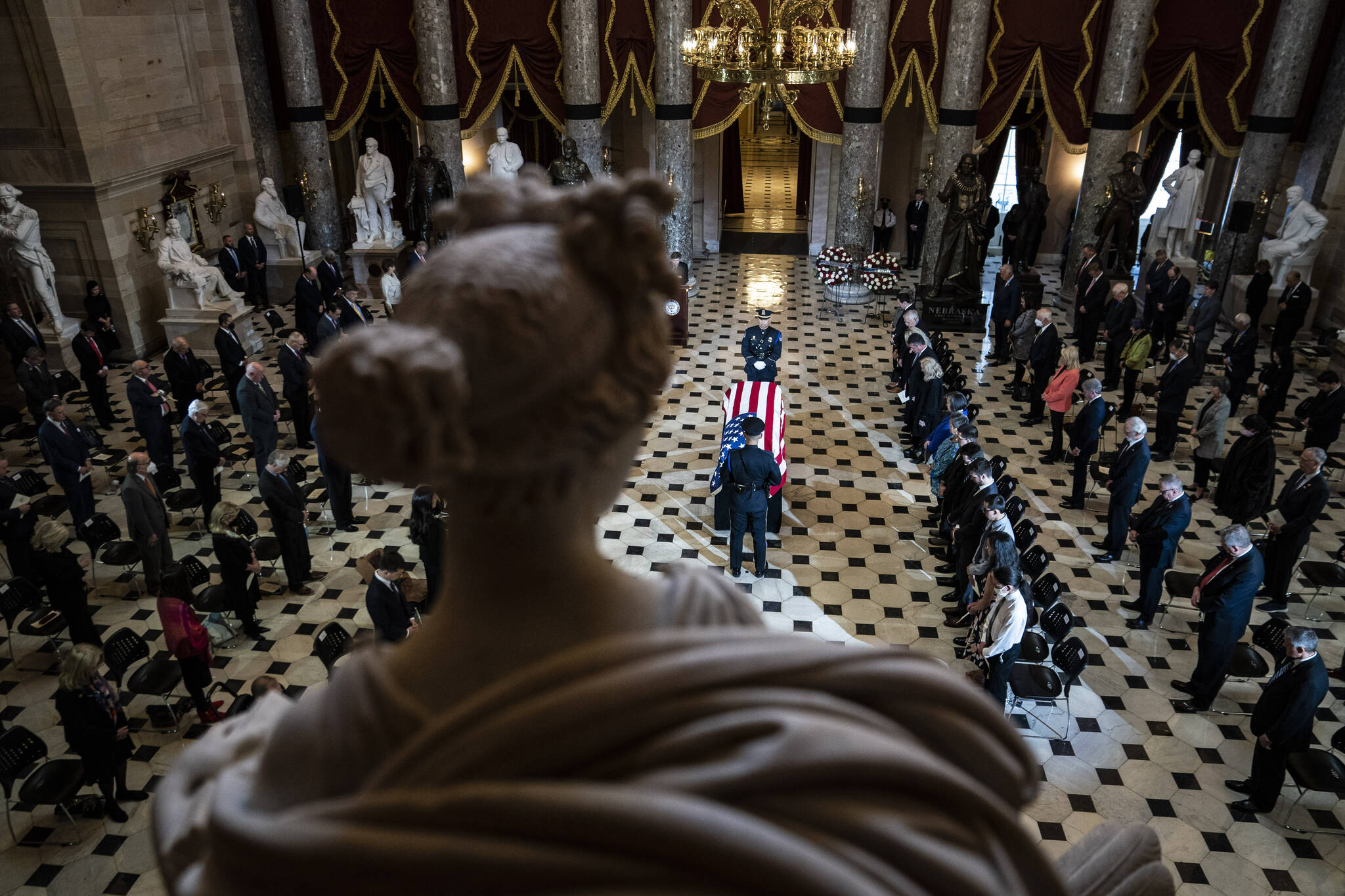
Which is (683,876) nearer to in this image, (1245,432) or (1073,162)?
(1245,432)

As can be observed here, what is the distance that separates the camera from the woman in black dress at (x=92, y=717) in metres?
5.73

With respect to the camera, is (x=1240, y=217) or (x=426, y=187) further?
(x=426, y=187)

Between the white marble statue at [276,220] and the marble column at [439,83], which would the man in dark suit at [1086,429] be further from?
the white marble statue at [276,220]

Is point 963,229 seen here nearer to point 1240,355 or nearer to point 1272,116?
point 1240,355

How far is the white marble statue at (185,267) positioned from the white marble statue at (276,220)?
2418mm

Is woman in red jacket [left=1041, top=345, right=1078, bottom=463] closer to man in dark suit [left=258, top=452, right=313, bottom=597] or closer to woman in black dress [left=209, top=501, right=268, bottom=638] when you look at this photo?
man in dark suit [left=258, top=452, right=313, bottom=597]

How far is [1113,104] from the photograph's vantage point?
15586 millimetres

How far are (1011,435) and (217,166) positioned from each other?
14.4 meters

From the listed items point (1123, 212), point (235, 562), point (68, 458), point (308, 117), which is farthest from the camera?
point (308, 117)

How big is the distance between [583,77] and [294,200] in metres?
5.64

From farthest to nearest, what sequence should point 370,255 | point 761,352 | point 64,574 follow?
point 370,255, point 761,352, point 64,574

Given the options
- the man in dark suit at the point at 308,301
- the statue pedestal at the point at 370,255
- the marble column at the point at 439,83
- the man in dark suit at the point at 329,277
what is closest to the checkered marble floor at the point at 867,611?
the man in dark suit at the point at 308,301

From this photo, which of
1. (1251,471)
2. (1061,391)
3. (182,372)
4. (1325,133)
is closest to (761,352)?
(1061,391)

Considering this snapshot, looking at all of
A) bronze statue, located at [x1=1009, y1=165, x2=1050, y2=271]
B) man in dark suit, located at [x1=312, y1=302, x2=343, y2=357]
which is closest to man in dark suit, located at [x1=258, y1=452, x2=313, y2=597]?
man in dark suit, located at [x1=312, y1=302, x2=343, y2=357]
